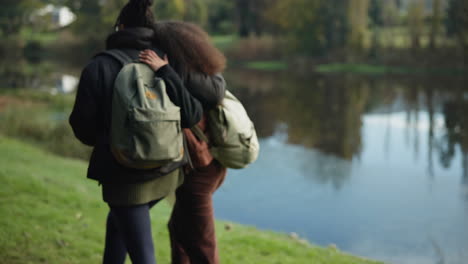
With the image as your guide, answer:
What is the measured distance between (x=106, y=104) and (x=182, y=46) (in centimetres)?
46

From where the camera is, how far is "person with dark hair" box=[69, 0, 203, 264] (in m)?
2.40

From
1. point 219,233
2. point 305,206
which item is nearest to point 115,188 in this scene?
point 219,233

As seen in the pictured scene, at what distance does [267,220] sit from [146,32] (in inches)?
172

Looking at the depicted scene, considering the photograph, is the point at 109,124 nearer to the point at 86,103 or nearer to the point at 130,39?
the point at 86,103

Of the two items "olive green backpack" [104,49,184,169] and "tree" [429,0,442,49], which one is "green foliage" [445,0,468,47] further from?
"olive green backpack" [104,49,184,169]

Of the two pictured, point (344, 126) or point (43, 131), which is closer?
point (43, 131)

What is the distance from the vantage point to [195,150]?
2814 millimetres

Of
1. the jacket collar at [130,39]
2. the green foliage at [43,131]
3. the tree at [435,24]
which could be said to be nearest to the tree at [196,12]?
the tree at [435,24]

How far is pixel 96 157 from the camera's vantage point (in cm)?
247

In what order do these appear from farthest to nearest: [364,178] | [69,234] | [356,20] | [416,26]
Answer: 1. [356,20]
2. [416,26]
3. [364,178]
4. [69,234]

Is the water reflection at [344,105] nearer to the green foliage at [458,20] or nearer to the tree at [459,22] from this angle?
the tree at [459,22]

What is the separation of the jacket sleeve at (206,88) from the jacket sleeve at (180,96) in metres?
0.07

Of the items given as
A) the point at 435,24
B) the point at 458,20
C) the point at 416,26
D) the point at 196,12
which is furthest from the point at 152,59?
the point at 196,12

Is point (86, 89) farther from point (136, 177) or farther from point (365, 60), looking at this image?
point (365, 60)
